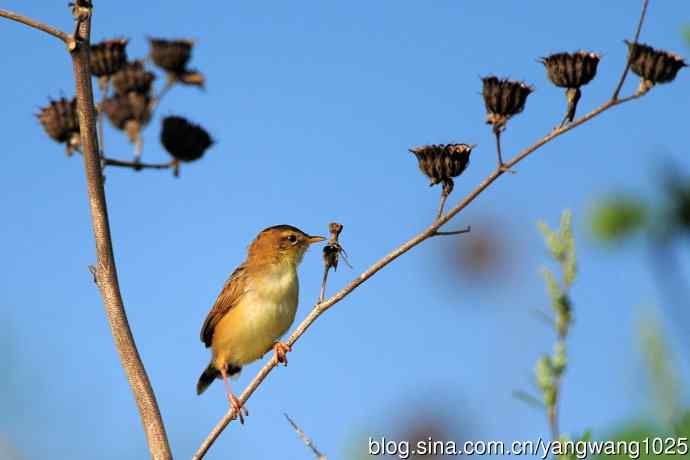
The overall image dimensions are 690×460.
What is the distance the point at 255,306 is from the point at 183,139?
136 cm

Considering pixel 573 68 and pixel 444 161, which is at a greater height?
pixel 573 68

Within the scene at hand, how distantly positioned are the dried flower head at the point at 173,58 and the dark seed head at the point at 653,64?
4.36 meters

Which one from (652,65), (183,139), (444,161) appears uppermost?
(652,65)

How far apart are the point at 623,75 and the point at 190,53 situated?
15.4 feet

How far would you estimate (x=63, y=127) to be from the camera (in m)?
6.28

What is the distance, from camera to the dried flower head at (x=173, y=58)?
293 inches

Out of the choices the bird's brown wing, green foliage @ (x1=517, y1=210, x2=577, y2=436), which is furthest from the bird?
green foliage @ (x1=517, y1=210, x2=577, y2=436)

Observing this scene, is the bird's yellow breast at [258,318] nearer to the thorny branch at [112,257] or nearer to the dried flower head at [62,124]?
the dried flower head at [62,124]

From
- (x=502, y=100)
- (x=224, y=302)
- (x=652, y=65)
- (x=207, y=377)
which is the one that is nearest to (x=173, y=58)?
(x=224, y=302)

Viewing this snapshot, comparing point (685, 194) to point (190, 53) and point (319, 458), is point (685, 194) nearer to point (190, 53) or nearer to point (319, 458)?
Result: point (319, 458)

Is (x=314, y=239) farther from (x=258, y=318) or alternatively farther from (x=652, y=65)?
(x=652, y=65)

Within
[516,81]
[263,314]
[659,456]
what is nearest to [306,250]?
→ [263,314]

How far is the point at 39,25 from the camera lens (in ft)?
11.0

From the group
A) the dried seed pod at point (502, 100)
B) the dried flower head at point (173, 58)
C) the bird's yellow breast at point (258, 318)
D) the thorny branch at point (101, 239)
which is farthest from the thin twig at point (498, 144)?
the dried flower head at point (173, 58)
